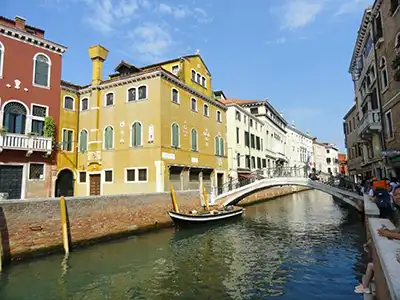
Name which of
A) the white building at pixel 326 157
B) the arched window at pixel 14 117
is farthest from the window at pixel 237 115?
the white building at pixel 326 157

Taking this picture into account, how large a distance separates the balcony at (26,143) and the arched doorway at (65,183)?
137 inches

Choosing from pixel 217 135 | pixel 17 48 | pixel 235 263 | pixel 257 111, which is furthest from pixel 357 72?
pixel 17 48

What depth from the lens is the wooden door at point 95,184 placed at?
757 inches

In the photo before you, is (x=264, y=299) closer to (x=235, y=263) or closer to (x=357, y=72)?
(x=235, y=263)

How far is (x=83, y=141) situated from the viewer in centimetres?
1998

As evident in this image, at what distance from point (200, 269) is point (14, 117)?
12773 mm

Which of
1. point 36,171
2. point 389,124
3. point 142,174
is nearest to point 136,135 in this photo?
point 142,174

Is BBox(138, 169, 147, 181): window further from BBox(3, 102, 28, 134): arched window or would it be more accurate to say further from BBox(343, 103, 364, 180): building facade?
BBox(343, 103, 364, 180): building facade

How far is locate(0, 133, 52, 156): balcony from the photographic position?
1420 cm

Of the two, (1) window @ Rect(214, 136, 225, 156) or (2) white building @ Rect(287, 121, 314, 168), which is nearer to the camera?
(1) window @ Rect(214, 136, 225, 156)

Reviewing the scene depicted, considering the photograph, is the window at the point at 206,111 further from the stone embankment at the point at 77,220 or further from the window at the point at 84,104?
the window at the point at 84,104

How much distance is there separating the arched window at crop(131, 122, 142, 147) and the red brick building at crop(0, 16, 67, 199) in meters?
4.39

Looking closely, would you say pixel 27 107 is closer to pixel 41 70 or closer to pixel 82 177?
pixel 41 70

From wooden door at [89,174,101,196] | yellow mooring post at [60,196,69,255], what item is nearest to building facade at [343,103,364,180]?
wooden door at [89,174,101,196]
